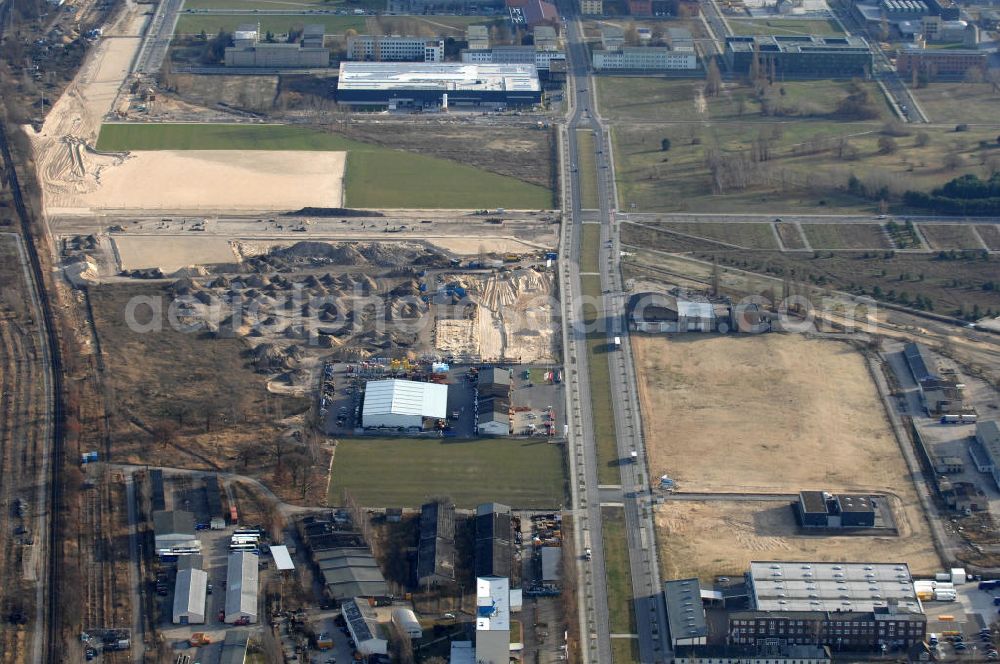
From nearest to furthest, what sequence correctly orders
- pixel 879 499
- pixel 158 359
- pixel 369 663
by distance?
pixel 369 663
pixel 879 499
pixel 158 359

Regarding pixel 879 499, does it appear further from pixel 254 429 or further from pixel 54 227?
pixel 54 227

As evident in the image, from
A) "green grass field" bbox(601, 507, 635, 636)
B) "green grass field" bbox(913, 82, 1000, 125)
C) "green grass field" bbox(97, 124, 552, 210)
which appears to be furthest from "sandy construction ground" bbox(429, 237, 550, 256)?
"green grass field" bbox(913, 82, 1000, 125)

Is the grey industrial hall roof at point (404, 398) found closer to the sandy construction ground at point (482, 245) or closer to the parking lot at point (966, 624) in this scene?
the sandy construction ground at point (482, 245)

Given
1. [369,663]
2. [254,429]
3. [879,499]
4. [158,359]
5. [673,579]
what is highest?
[158,359]

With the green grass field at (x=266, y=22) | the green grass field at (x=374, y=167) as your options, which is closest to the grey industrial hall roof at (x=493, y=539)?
the green grass field at (x=374, y=167)

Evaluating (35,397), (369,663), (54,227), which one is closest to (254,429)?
(35,397)

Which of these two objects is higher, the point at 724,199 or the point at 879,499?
the point at 724,199

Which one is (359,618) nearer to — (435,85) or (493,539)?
(493,539)
